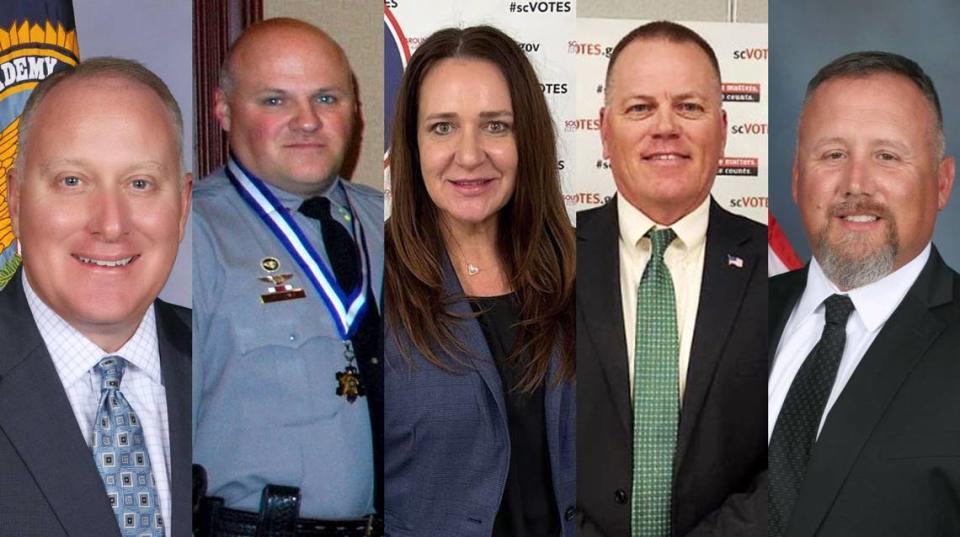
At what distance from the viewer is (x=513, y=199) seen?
270cm

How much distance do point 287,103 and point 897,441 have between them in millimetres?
1788

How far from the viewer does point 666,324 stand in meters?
2.79

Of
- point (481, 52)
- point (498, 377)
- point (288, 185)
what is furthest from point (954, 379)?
point (288, 185)

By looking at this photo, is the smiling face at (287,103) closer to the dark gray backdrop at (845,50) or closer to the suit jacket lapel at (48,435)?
the suit jacket lapel at (48,435)

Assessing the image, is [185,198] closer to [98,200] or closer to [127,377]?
[98,200]

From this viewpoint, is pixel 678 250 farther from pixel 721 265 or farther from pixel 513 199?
pixel 513 199

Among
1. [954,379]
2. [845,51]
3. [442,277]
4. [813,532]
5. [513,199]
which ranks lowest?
[813,532]

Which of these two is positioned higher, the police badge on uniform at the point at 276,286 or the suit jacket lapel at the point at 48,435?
the police badge on uniform at the point at 276,286

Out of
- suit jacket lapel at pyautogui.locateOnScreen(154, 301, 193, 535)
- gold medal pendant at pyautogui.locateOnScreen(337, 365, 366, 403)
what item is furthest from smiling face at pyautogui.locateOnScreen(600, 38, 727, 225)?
suit jacket lapel at pyautogui.locateOnScreen(154, 301, 193, 535)

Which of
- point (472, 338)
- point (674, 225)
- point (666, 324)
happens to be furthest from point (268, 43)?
point (666, 324)

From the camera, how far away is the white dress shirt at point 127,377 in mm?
2656

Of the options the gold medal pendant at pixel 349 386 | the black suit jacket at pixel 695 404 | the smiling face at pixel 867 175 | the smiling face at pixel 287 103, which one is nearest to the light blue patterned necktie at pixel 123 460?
the gold medal pendant at pixel 349 386

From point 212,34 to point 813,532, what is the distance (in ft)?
6.60

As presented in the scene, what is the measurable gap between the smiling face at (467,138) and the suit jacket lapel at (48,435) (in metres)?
1.05
